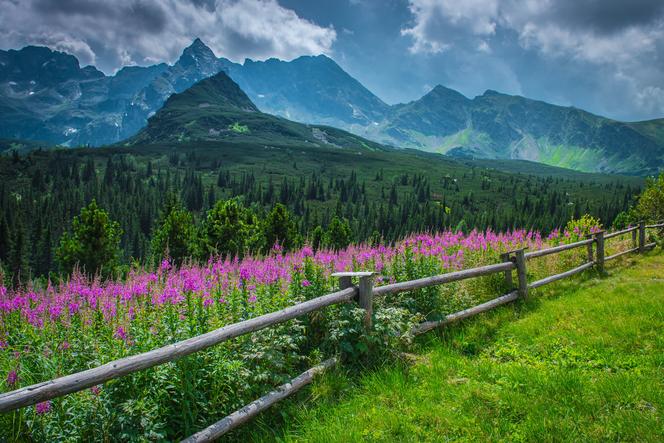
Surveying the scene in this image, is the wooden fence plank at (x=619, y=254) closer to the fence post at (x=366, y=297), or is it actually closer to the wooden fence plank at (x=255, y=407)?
the fence post at (x=366, y=297)

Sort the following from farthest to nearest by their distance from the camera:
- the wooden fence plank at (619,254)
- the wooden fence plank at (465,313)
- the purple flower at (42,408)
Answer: the wooden fence plank at (619,254) → the wooden fence plank at (465,313) → the purple flower at (42,408)

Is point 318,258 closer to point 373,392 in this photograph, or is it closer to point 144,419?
point 373,392

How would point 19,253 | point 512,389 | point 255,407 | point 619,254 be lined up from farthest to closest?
point 19,253 → point 619,254 → point 512,389 → point 255,407

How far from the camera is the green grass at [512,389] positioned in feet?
13.6

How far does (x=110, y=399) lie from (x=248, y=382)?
1505 millimetres

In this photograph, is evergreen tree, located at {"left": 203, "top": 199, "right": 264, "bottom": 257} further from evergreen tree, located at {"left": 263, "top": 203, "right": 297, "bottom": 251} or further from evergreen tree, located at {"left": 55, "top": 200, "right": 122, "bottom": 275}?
evergreen tree, located at {"left": 55, "top": 200, "right": 122, "bottom": 275}

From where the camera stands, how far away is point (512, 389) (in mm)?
4945

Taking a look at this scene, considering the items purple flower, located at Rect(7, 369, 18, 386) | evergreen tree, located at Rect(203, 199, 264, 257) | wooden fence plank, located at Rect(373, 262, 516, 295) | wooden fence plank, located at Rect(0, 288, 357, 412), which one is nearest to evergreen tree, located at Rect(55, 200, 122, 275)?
evergreen tree, located at Rect(203, 199, 264, 257)

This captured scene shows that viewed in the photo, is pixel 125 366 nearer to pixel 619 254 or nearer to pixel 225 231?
pixel 619 254

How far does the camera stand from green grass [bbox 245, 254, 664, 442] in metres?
4.14

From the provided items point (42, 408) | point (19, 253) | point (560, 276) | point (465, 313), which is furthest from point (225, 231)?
point (19, 253)

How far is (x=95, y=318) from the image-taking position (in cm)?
517

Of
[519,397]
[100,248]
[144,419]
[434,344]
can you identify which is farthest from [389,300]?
[100,248]

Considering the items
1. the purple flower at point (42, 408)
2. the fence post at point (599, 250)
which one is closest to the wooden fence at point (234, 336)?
the purple flower at point (42, 408)
